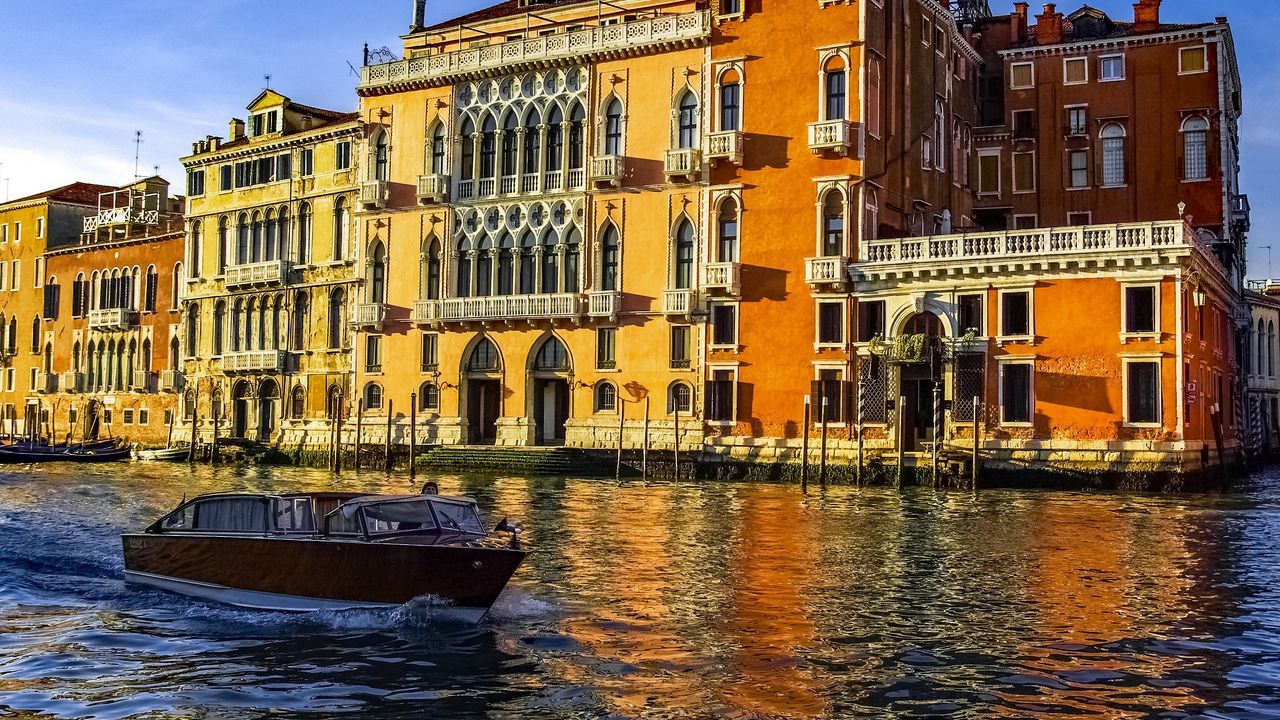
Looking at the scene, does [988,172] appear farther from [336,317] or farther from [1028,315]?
[336,317]

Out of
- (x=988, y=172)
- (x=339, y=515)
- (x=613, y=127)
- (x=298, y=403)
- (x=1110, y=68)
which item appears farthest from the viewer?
(x=298, y=403)

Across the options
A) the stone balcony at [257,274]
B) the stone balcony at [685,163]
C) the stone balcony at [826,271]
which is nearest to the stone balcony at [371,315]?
the stone balcony at [257,274]

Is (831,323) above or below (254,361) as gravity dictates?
above

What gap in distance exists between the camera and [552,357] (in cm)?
4128

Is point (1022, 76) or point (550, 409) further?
point (1022, 76)

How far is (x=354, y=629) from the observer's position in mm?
13047

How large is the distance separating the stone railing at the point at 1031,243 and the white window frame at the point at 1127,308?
88 centimetres


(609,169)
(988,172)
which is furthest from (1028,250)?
(609,169)

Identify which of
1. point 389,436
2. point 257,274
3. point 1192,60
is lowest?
point 389,436

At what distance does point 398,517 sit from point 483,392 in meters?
29.4

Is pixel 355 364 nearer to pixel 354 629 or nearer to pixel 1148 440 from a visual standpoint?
pixel 1148 440

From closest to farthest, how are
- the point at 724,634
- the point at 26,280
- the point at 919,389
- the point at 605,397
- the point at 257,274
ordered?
the point at 724,634 < the point at 919,389 < the point at 605,397 < the point at 257,274 < the point at 26,280

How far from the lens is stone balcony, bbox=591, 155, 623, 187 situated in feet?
130

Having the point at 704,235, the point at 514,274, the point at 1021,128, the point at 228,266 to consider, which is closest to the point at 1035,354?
the point at 704,235
